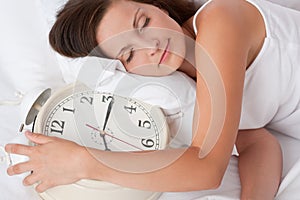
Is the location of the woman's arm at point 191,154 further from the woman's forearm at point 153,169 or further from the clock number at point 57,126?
the clock number at point 57,126

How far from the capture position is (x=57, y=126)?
1.15 m

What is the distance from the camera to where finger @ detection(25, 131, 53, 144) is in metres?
1.03

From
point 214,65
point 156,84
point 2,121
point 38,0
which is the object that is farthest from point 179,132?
point 38,0

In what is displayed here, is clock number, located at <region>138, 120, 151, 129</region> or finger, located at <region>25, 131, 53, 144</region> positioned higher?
finger, located at <region>25, 131, 53, 144</region>

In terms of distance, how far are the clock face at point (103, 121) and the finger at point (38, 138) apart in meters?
0.07

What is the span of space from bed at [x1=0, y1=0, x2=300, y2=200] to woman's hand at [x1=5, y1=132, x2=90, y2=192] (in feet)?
0.33

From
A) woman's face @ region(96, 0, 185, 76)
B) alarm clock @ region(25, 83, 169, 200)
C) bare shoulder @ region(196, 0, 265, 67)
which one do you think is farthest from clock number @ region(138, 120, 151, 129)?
bare shoulder @ region(196, 0, 265, 67)

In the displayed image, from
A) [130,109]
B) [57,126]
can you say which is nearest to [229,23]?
[130,109]

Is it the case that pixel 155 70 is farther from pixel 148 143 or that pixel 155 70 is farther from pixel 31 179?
pixel 31 179

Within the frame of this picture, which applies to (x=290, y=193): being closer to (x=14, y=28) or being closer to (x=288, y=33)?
(x=288, y=33)

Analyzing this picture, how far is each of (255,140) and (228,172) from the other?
115mm

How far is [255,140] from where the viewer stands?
126cm

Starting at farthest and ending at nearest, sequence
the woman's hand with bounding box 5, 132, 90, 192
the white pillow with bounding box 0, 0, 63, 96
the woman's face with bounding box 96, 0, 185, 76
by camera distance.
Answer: the white pillow with bounding box 0, 0, 63, 96
the woman's face with bounding box 96, 0, 185, 76
the woman's hand with bounding box 5, 132, 90, 192

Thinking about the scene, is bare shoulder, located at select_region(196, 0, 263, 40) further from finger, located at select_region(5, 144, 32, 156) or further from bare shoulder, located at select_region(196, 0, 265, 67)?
finger, located at select_region(5, 144, 32, 156)
